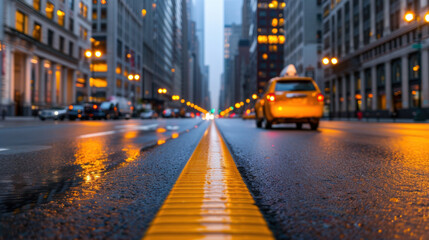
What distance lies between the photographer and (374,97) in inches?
1881

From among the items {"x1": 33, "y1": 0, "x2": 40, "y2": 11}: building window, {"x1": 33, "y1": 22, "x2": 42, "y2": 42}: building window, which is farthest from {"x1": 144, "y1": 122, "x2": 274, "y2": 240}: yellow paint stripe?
{"x1": 33, "y1": 22, "x2": 42, "y2": 42}: building window

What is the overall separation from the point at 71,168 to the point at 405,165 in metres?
3.76

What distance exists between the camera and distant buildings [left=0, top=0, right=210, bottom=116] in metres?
37.0

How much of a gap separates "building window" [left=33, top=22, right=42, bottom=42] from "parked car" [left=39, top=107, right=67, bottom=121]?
14915 mm

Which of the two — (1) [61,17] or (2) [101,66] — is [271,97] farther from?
(2) [101,66]

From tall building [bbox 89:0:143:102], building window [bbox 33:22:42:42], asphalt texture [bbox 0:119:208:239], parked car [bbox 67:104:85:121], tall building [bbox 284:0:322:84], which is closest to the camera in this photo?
asphalt texture [bbox 0:119:208:239]

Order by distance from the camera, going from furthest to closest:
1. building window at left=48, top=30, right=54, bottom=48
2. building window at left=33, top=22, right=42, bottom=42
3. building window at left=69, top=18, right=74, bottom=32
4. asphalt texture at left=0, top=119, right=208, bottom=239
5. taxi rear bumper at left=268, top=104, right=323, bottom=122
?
building window at left=69, top=18, right=74, bottom=32, building window at left=48, top=30, right=54, bottom=48, building window at left=33, top=22, right=42, bottom=42, taxi rear bumper at left=268, top=104, right=323, bottom=122, asphalt texture at left=0, top=119, right=208, bottom=239

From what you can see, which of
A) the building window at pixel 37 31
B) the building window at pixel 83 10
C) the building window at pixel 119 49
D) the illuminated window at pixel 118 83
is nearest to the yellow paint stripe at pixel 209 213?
the building window at pixel 37 31

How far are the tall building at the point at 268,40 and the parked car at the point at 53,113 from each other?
102m

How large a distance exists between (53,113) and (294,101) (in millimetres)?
25985

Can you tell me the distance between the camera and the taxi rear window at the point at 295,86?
12664mm

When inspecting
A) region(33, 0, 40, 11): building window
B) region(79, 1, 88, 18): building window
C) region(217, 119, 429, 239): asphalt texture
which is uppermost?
region(79, 1, 88, 18): building window

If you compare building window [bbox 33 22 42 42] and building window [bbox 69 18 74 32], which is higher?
building window [bbox 69 18 74 32]

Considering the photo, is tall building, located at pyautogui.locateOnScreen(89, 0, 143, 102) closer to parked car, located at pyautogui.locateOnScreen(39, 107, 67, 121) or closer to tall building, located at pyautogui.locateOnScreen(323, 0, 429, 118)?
parked car, located at pyautogui.locateOnScreen(39, 107, 67, 121)
